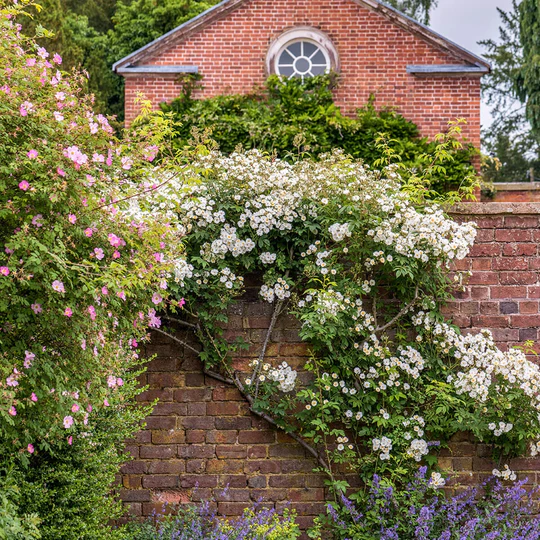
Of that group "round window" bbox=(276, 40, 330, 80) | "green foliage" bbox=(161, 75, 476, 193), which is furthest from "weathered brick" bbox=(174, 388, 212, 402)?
"round window" bbox=(276, 40, 330, 80)

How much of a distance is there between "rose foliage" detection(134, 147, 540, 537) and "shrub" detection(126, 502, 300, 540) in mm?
483

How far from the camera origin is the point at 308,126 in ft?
40.3

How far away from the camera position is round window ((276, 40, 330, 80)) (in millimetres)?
13281

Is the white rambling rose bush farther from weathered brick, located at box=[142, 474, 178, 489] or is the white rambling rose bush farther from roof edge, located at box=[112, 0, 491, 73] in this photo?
roof edge, located at box=[112, 0, 491, 73]

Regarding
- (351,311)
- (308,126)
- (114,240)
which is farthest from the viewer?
(308,126)

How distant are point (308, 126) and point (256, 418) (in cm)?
776

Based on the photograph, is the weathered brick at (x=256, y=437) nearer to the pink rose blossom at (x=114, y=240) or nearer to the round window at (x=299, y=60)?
the pink rose blossom at (x=114, y=240)

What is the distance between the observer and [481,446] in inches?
208

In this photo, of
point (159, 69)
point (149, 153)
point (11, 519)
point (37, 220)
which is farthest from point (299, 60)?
point (11, 519)

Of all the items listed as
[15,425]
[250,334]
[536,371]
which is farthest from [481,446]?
[15,425]

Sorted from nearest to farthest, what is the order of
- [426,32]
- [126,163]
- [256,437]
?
[126,163] < [256,437] < [426,32]

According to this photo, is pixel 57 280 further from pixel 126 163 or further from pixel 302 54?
pixel 302 54

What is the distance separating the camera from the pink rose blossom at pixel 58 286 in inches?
132

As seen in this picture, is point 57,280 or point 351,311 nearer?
point 57,280
